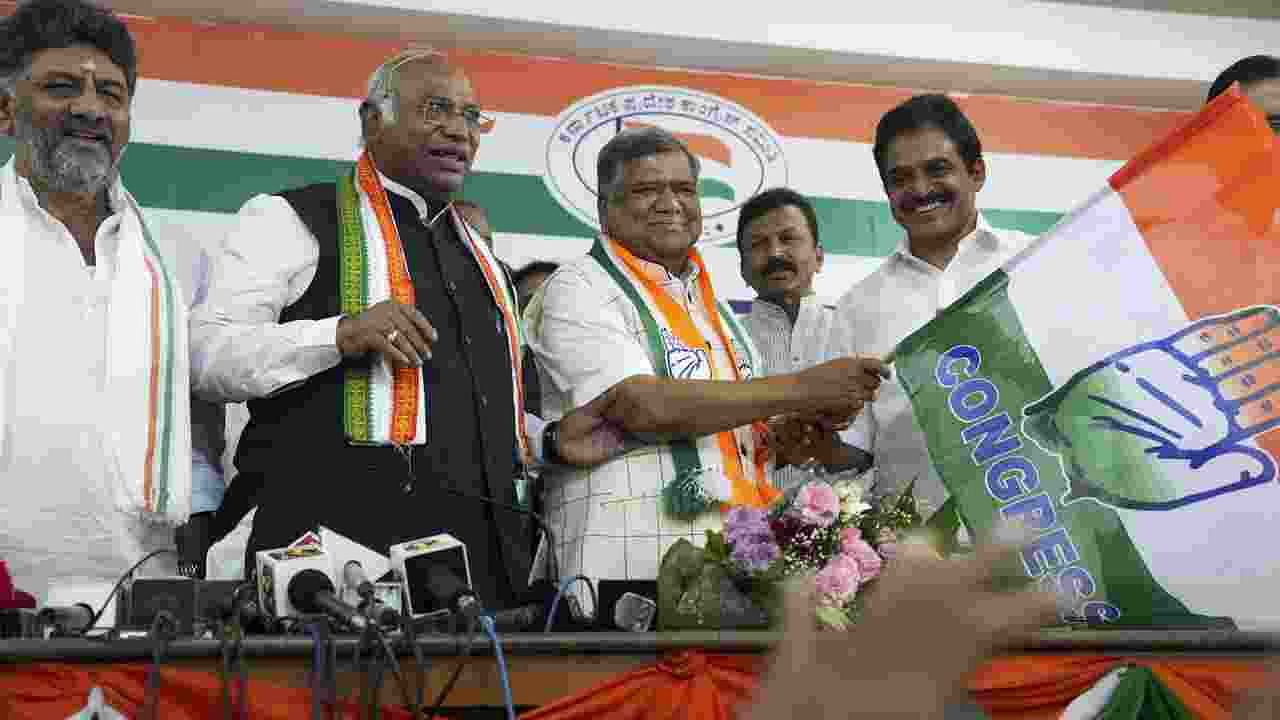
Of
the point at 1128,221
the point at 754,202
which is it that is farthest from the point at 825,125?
the point at 1128,221

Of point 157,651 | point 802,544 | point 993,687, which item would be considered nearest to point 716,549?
point 802,544

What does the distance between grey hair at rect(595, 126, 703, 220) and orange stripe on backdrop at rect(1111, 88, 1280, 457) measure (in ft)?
3.13

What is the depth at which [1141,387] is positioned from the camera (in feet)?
9.88

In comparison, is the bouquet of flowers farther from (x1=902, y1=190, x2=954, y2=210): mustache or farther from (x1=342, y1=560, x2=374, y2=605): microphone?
(x1=902, y1=190, x2=954, y2=210): mustache

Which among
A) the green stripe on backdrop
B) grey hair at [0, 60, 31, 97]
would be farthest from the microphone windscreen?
the green stripe on backdrop

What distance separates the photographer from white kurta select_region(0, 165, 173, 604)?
2.84 metres

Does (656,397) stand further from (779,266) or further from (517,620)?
(779,266)

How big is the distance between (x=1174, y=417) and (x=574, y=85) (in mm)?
2885

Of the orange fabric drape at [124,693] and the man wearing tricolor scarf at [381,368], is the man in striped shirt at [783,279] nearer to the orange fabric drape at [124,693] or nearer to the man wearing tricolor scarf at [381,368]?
the man wearing tricolor scarf at [381,368]

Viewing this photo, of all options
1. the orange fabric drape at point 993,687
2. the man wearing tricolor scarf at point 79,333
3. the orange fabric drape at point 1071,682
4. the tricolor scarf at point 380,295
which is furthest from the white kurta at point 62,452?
the orange fabric drape at point 1071,682

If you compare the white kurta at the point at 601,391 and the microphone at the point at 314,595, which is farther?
the white kurta at the point at 601,391

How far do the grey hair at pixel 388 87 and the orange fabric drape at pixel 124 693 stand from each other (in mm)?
1472

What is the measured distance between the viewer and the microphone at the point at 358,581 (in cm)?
240

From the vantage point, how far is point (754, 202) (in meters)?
4.67
